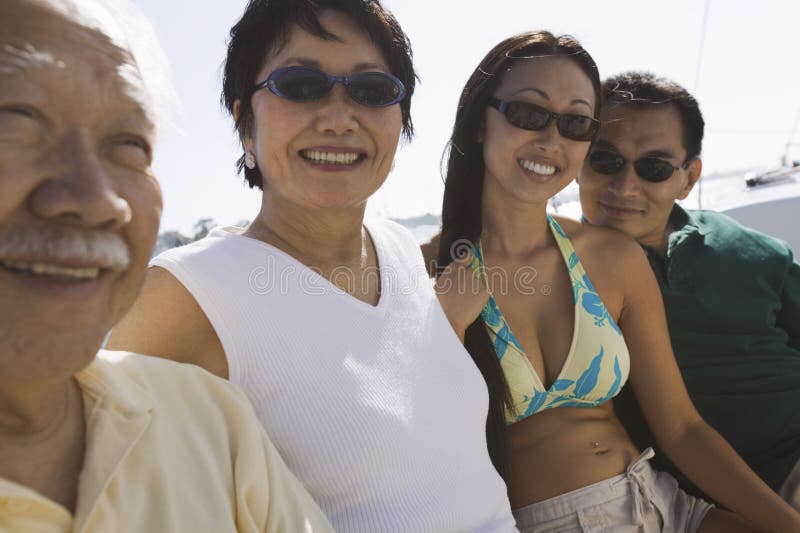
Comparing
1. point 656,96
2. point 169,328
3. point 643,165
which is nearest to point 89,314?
point 169,328

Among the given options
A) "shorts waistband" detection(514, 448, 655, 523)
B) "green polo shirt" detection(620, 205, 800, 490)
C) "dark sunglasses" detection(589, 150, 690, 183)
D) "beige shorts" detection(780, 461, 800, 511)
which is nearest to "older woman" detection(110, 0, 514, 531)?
"shorts waistband" detection(514, 448, 655, 523)

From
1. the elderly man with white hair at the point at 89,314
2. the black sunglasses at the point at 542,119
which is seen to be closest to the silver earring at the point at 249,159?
the elderly man with white hair at the point at 89,314

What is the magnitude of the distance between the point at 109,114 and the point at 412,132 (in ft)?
4.86

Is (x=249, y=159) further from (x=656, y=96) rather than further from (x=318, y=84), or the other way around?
(x=656, y=96)

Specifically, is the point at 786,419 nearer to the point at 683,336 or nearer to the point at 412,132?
the point at 683,336

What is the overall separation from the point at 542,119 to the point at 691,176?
104 cm

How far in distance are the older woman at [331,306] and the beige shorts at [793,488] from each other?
1338 millimetres

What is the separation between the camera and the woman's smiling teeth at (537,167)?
222 centimetres

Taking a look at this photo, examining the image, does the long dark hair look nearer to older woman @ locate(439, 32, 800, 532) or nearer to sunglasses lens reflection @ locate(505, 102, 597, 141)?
older woman @ locate(439, 32, 800, 532)

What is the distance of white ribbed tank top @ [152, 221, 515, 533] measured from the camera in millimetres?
1434

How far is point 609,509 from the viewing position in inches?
80.1

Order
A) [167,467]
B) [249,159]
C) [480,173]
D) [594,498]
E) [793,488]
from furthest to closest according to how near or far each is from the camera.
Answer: [480,173] < [793,488] < [594,498] < [249,159] < [167,467]

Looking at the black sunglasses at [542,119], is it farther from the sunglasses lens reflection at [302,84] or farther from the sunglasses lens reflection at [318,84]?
the sunglasses lens reflection at [302,84]

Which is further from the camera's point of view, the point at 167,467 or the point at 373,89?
the point at 373,89
